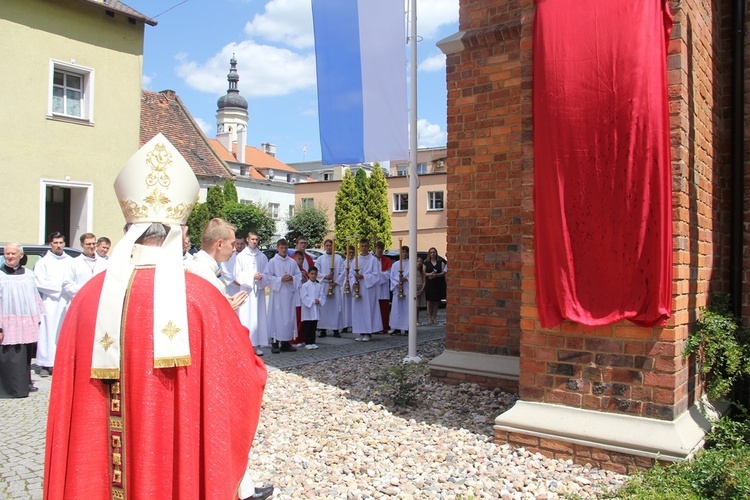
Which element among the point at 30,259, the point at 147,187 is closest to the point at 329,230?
the point at 30,259

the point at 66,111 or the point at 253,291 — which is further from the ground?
the point at 66,111

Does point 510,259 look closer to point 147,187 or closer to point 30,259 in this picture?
point 147,187

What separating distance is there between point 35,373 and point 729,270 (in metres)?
8.43

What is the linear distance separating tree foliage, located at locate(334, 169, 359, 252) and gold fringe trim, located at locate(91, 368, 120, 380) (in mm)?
36594

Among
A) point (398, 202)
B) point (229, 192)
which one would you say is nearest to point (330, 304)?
Answer: point (229, 192)

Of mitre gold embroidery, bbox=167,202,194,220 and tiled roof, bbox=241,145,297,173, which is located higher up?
tiled roof, bbox=241,145,297,173

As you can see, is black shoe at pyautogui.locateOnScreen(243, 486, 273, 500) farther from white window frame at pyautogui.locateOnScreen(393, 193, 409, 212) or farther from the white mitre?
white window frame at pyautogui.locateOnScreen(393, 193, 409, 212)

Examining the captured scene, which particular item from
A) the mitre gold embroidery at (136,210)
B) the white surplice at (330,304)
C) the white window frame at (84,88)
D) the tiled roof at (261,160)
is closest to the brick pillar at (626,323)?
the mitre gold embroidery at (136,210)

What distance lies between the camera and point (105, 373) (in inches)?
112

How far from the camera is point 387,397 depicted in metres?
6.30

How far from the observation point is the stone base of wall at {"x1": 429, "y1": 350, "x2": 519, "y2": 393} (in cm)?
625

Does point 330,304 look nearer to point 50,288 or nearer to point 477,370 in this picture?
point 50,288

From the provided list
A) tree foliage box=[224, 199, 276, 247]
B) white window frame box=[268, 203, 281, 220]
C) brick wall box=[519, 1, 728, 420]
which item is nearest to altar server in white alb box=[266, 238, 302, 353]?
brick wall box=[519, 1, 728, 420]

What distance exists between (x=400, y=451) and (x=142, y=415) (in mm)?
2361
